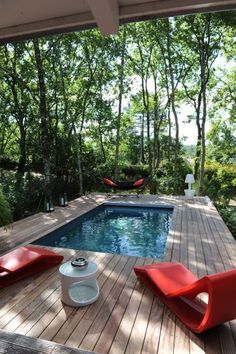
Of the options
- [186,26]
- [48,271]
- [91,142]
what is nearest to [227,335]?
[48,271]

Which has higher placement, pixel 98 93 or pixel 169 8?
pixel 98 93

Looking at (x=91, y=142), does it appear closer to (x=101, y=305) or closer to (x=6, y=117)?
(x=6, y=117)

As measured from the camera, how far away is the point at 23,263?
9.55 ft

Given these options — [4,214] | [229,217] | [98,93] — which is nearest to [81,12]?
[4,214]

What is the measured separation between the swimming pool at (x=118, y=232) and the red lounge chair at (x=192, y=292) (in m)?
1.59

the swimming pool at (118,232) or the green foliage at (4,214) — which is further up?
the green foliage at (4,214)

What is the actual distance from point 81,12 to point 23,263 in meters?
2.35

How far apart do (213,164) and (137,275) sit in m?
9.72

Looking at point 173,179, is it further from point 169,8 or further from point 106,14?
point 106,14

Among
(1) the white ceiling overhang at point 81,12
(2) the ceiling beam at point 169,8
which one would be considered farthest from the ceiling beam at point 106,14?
(2) the ceiling beam at point 169,8

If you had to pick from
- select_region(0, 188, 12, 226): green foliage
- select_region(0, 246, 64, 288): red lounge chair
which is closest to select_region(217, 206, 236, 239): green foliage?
select_region(0, 246, 64, 288): red lounge chair

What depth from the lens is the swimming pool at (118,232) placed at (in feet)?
15.3

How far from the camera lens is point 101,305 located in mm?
2443

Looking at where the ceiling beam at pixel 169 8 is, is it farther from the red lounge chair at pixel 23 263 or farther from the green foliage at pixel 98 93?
the green foliage at pixel 98 93
